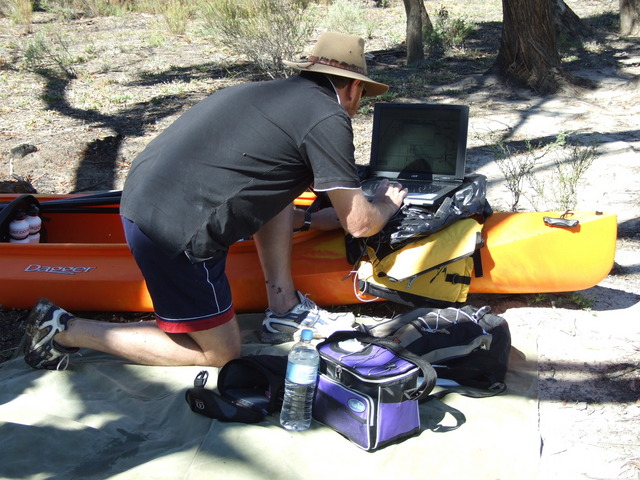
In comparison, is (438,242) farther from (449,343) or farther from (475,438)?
(475,438)

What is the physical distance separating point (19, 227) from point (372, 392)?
A: 2527 mm

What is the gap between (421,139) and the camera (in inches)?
148

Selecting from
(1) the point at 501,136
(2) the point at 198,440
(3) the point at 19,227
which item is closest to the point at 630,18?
(1) the point at 501,136

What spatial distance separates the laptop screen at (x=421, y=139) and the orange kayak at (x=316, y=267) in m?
0.43

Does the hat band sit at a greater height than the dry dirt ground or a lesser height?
greater

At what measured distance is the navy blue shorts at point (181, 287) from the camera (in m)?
2.68

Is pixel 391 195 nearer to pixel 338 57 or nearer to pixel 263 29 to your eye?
pixel 338 57

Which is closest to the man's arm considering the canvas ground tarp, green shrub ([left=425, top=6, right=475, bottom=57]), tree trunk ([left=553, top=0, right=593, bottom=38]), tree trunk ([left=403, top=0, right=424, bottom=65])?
the canvas ground tarp

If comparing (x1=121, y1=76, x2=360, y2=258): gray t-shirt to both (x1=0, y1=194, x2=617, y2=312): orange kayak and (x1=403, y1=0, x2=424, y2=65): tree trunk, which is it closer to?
(x1=0, y1=194, x2=617, y2=312): orange kayak

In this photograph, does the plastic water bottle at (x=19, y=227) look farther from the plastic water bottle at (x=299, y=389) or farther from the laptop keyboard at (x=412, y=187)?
the plastic water bottle at (x=299, y=389)

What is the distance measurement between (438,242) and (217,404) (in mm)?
1356

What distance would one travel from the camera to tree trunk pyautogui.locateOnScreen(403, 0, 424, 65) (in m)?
8.98

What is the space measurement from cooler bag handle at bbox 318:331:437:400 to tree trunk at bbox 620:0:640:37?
33.8ft

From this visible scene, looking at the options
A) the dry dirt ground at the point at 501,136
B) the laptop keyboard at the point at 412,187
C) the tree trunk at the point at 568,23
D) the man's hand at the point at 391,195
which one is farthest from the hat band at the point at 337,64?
the tree trunk at the point at 568,23
